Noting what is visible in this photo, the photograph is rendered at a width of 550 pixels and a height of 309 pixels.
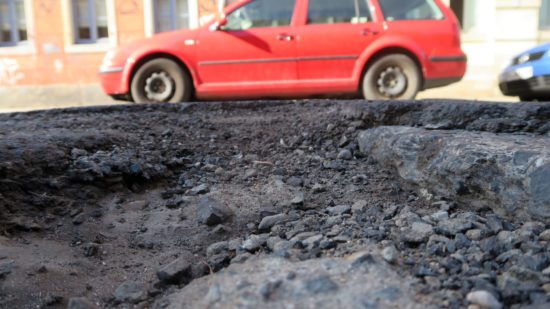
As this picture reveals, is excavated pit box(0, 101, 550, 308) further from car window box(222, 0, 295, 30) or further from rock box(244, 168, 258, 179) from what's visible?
car window box(222, 0, 295, 30)

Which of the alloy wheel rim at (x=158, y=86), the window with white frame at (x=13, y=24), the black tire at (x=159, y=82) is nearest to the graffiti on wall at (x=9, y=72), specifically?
the window with white frame at (x=13, y=24)

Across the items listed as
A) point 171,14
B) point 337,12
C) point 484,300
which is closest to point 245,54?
point 337,12

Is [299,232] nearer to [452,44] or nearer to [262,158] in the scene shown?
[262,158]

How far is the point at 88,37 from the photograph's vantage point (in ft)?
42.5

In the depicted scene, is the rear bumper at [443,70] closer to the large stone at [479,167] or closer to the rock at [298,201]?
the large stone at [479,167]

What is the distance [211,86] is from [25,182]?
413cm

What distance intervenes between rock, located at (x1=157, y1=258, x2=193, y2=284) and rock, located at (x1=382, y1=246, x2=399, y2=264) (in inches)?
29.9

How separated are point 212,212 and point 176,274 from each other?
54 cm

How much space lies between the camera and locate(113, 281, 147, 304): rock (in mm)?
1964

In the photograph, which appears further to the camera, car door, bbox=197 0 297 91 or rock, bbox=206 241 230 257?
car door, bbox=197 0 297 91

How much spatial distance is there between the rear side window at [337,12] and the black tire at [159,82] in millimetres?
1934

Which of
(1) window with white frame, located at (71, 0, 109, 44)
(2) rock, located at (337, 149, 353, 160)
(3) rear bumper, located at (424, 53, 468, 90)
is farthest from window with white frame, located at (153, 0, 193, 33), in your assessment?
(2) rock, located at (337, 149, 353, 160)

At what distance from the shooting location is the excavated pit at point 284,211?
1.76 metres

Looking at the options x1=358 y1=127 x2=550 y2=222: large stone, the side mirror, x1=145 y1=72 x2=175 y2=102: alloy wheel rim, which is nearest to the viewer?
x1=358 y1=127 x2=550 y2=222: large stone
